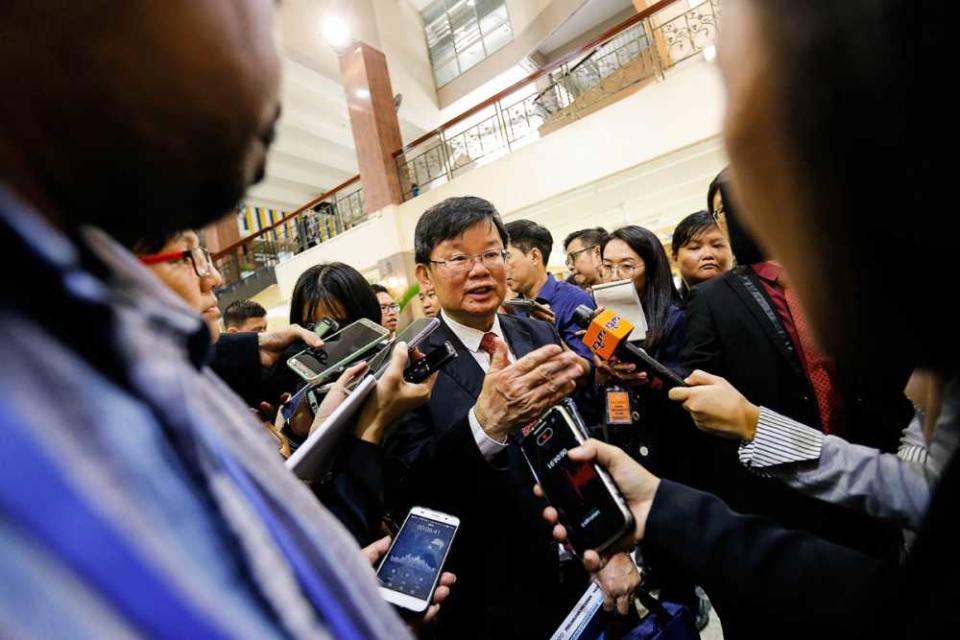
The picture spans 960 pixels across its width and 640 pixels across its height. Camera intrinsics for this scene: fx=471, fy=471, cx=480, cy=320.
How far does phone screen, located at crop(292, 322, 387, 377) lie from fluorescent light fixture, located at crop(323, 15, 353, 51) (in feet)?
24.1

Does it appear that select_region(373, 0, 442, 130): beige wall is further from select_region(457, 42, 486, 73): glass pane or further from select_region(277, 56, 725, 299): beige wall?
select_region(277, 56, 725, 299): beige wall

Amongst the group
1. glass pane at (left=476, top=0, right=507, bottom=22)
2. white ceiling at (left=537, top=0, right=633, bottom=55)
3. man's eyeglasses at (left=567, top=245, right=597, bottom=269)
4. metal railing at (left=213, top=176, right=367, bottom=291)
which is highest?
glass pane at (left=476, top=0, right=507, bottom=22)

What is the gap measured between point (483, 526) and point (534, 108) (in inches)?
339

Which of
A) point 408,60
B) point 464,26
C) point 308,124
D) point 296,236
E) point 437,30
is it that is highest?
point 437,30

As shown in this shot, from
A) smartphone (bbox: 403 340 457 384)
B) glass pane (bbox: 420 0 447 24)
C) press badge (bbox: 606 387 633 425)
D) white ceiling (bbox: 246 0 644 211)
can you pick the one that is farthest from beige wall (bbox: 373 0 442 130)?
smartphone (bbox: 403 340 457 384)

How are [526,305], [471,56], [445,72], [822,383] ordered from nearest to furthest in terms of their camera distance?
[822,383]
[526,305]
[471,56]
[445,72]

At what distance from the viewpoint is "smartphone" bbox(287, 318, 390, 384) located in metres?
1.34

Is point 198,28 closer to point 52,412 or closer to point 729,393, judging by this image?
point 52,412


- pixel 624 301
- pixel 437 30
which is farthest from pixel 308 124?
pixel 624 301

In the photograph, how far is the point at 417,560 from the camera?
0.98 metres

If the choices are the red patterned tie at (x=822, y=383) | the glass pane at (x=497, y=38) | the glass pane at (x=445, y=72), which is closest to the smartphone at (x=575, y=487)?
the red patterned tie at (x=822, y=383)

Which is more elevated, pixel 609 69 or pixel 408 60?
pixel 408 60

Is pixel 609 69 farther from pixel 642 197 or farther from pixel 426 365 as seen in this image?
pixel 426 365

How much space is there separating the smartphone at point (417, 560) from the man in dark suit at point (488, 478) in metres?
0.11
